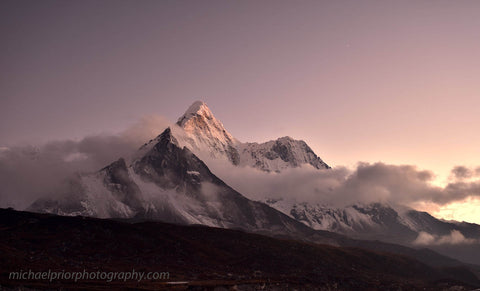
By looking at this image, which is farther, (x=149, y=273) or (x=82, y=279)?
(x=149, y=273)

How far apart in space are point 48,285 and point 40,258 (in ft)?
179

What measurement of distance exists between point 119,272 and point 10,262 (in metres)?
43.0

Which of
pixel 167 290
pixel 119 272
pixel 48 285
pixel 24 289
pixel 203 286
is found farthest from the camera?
pixel 119 272

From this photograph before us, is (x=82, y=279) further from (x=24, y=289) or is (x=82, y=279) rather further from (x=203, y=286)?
(x=203, y=286)

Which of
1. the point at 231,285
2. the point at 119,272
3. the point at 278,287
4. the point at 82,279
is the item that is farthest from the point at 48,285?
the point at 278,287

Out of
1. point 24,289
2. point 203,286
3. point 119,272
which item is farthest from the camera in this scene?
point 119,272

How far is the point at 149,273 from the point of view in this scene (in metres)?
197

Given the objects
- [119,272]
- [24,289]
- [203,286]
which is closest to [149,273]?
[119,272]

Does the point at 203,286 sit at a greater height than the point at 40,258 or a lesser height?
lesser

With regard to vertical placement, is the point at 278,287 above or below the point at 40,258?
below

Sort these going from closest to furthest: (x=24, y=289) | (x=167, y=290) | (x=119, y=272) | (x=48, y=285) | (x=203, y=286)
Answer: (x=24, y=289) < (x=48, y=285) < (x=167, y=290) < (x=203, y=286) < (x=119, y=272)

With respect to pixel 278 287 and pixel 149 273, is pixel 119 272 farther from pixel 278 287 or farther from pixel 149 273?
pixel 278 287

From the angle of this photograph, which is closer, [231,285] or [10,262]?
[10,262]

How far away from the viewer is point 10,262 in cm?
16562
